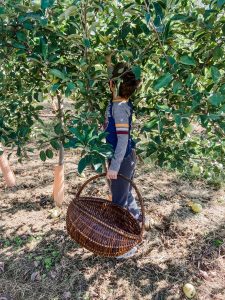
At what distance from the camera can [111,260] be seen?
263 centimetres

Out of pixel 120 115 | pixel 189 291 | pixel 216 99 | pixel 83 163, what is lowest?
pixel 189 291

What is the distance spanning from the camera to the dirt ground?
7.75 feet

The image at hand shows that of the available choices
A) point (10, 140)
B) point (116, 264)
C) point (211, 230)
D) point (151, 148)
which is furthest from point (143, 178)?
point (10, 140)

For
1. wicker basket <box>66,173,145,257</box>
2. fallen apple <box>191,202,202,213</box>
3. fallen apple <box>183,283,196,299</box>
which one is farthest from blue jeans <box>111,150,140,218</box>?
fallen apple <box>191,202,202,213</box>

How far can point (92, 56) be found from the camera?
1.96 m

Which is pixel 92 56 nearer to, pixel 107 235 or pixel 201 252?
pixel 107 235

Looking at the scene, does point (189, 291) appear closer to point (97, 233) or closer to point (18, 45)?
point (97, 233)

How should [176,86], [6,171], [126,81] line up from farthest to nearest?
[6,171]
[126,81]
[176,86]

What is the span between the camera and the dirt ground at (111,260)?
236cm

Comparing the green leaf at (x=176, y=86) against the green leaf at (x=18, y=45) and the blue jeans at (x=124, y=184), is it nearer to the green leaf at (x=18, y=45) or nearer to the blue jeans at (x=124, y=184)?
the green leaf at (x=18, y=45)

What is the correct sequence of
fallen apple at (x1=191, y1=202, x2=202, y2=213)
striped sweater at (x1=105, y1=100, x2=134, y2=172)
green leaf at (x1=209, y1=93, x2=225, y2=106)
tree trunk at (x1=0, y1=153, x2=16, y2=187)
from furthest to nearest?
tree trunk at (x1=0, y1=153, x2=16, y2=187)
fallen apple at (x1=191, y1=202, x2=202, y2=213)
striped sweater at (x1=105, y1=100, x2=134, y2=172)
green leaf at (x1=209, y1=93, x2=225, y2=106)

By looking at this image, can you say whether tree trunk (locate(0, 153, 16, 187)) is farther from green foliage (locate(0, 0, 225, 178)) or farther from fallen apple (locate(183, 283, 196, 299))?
fallen apple (locate(183, 283, 196, 299))

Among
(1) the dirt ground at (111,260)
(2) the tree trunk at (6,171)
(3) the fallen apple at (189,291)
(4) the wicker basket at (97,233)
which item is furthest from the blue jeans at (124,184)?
(2) the tree trunk at (6,171)

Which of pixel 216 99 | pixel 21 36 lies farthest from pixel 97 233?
pixel 21 36
